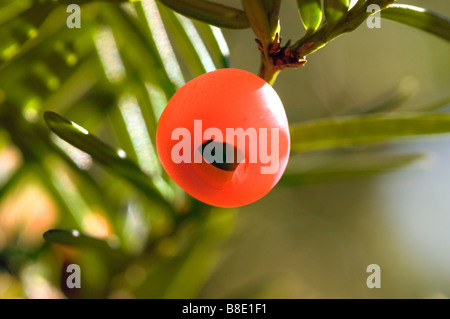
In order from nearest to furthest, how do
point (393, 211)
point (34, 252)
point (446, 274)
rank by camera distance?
point (34, 252), point (446, 274), point (393, 211)

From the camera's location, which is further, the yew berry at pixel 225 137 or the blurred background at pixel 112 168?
the blurred background at pixel 112 168

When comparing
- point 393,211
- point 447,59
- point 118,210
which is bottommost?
point 118,210

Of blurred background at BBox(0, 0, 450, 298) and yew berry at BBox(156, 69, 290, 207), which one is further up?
blurred background at BBox(0, 0, 450, 298)

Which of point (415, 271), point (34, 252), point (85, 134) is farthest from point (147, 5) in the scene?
point (415, 271)

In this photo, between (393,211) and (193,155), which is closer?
(193,155)

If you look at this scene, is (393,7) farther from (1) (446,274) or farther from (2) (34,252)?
(1) (446,274)

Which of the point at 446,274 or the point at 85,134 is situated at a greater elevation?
the point at 446,274
